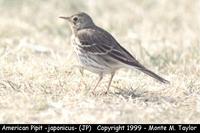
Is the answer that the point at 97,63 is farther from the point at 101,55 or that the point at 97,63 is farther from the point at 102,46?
the point at 102,46

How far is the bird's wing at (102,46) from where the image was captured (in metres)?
9.43

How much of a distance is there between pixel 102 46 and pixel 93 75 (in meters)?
1.04

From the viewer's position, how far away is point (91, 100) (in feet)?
29.9

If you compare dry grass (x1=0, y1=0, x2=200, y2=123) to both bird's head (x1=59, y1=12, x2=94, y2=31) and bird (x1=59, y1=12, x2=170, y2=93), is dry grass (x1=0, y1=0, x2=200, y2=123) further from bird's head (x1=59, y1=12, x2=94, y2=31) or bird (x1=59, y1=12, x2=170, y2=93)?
bird's head (x1=59, y1=12, x2=94, y2=31)

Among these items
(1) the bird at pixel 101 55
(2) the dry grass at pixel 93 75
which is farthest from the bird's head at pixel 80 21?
(2) the dry grass at pixel 93 75

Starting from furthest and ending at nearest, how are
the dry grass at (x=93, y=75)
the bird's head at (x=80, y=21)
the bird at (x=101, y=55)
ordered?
the bird's head at (x=80, y=21) < the bird at (x=101, y=55) < the dry grass at (x=93, y=75)

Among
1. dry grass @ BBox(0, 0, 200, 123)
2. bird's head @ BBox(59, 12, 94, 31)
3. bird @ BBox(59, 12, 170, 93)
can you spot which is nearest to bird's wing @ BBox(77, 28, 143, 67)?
bird @ BBox(59, 12, 170, 93)

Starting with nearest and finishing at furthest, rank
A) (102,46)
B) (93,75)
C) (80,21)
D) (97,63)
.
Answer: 1. (97,63)
2. (102,46)
3. (80,21)
4. (93,75)

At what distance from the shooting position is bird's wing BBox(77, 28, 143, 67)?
9.43 metres

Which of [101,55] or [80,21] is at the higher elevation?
[80,21]

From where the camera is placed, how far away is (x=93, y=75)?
1063cm

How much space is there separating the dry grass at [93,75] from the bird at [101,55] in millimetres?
293

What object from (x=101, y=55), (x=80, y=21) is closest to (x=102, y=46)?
(x=101, y=55)

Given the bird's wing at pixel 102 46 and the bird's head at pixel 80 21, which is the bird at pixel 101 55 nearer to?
the bird's wing at pixel 102 46
